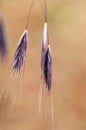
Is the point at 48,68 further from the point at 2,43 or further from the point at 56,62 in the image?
the point at 56,62

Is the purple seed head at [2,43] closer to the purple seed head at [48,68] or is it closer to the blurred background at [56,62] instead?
the purple seed head at [48,68]

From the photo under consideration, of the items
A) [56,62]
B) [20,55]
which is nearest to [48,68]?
[20,55]

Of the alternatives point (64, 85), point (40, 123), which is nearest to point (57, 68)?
point (64, 85)

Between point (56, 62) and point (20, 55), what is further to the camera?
point (56, 62)

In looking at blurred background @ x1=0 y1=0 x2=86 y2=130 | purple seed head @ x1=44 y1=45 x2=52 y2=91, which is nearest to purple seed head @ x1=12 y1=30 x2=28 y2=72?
purple seed head @ x1=44 y1=45 x2=52 y2=91

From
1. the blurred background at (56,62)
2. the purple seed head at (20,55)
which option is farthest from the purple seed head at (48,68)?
the blurred background at (56,62)

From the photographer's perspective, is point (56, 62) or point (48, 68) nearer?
point (48, 68)

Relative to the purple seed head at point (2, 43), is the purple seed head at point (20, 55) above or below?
below

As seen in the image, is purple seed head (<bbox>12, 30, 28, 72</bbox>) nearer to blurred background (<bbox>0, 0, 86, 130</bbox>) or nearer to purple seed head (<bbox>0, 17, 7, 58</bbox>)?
purple seed head (<bbox>0, 17, 7, 58</bbox>)

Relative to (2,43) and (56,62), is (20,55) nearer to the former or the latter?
(2,43)
